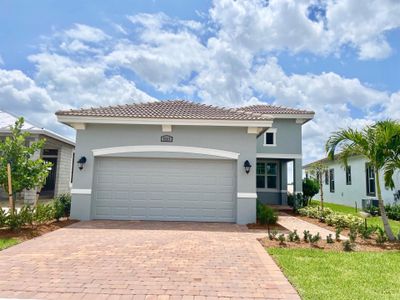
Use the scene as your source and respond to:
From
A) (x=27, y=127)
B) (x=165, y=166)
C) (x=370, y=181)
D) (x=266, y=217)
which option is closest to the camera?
(x=266, y=217)

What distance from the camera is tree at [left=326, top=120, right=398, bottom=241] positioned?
9.03 meters

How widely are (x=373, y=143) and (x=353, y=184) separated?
12827 mm

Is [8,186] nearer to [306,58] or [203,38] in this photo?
[203,38]

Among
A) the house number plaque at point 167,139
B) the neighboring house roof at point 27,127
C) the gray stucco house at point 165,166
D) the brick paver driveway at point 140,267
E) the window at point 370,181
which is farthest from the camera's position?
the window at point 370,181

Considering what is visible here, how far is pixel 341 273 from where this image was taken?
5848 mm

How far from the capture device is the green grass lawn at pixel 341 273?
487 centimetres

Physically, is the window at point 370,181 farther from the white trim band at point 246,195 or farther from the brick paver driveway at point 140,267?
the brick paver driveway at point 140,267

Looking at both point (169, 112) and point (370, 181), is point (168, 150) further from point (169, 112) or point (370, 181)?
point (370, 181)

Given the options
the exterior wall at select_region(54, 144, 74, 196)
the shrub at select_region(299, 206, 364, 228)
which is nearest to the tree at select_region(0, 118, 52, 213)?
the exterior wall at select_region(54, 144, 74, 196)

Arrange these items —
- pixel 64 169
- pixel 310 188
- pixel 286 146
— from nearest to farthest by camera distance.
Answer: pixel 286 146 → pixel 310 188 → pixel 64 169

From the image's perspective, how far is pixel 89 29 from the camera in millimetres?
12453

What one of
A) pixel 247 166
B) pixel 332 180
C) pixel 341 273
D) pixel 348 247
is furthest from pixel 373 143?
pixel 332 180

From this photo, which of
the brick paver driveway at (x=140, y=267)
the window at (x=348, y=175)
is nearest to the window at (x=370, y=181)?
the window at (x=348, y=175)

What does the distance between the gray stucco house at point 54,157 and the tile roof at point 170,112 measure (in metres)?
5.94
